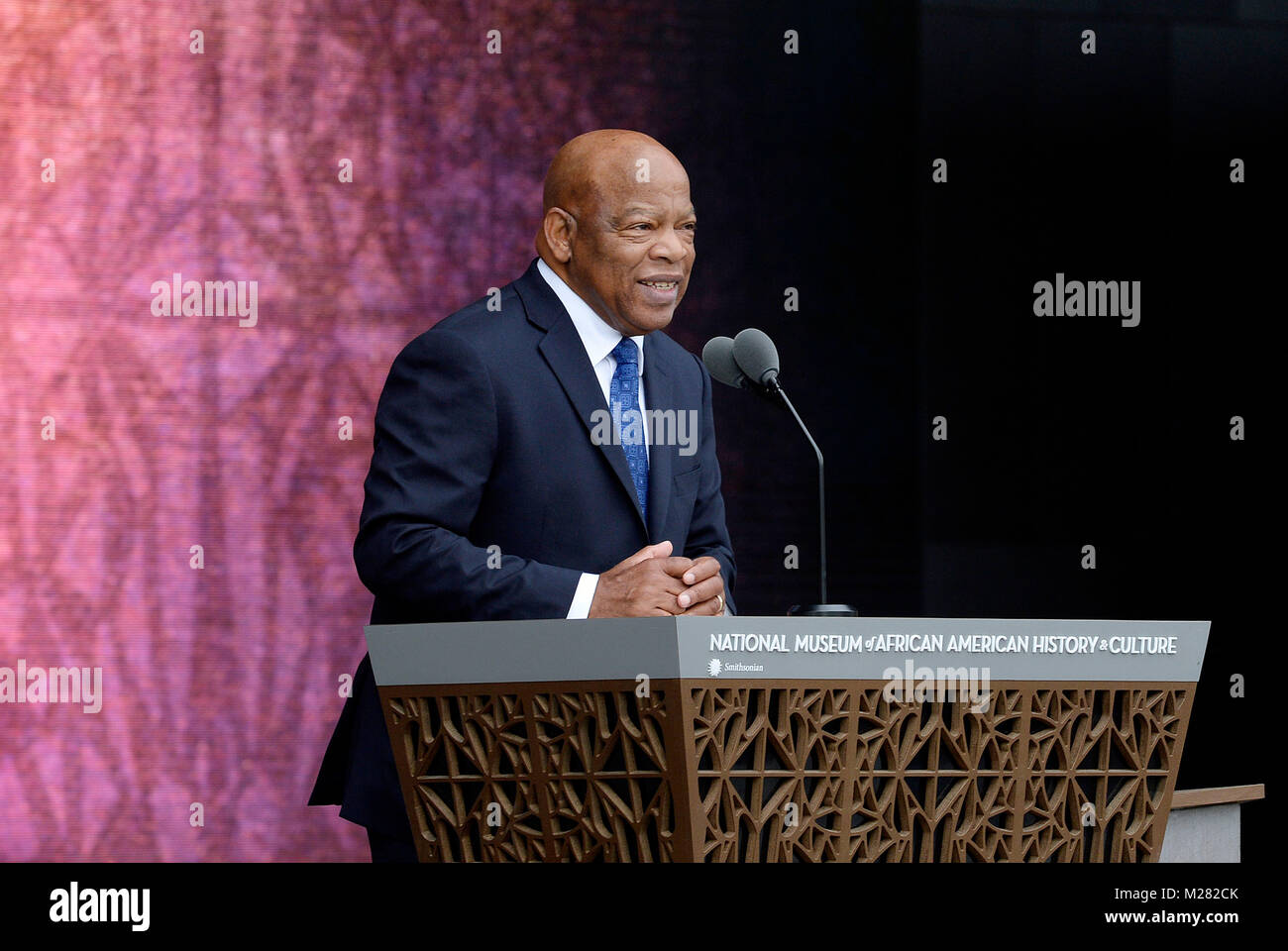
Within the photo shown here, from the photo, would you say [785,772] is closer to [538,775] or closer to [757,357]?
[538,775]

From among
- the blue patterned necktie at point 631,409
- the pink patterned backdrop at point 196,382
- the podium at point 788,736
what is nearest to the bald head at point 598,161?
the blue patterned necktie at point 631,409

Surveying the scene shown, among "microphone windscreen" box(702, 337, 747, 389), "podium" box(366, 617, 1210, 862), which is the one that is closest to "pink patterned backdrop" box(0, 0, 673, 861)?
"microphone windscreen" box(702, 337, 747, 389)

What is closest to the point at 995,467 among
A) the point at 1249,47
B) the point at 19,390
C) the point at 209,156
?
the point at 1249,47

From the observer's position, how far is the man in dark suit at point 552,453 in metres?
2.49

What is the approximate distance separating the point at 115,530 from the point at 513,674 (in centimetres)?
238

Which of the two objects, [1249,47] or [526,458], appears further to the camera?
[1249,47]

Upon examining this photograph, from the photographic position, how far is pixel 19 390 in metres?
4.24

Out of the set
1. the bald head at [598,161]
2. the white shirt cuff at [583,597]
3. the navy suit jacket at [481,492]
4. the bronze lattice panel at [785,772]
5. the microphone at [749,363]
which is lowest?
the bronze lattice panel at [785,772]

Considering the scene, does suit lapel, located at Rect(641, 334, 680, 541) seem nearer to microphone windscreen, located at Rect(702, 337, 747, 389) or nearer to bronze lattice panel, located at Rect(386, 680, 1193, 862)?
microphone windscreen, located at Rect(702, 337, 747, 389)

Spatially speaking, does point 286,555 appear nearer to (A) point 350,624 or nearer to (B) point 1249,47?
(A) point 350,624

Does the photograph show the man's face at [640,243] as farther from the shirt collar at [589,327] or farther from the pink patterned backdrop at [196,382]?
the pink patterned backdrop at [196,382]

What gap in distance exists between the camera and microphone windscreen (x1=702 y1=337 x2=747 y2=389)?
2.76 meters

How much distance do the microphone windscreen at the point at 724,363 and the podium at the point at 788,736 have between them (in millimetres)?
706

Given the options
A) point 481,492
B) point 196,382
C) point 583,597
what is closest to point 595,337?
point 481,492
